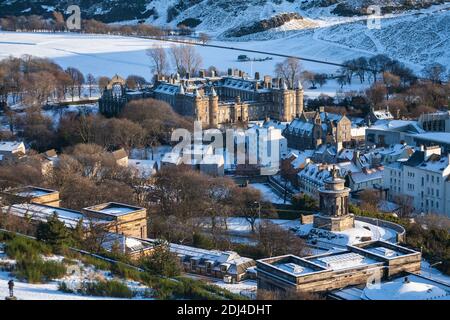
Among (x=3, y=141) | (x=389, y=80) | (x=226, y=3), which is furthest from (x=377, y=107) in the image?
(x=226, y=3)

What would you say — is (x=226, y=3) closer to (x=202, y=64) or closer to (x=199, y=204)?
(x=202, y=64)

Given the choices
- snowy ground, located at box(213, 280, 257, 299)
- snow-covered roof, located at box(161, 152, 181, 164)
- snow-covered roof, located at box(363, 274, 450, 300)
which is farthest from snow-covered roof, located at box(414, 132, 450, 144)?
snow-covered roof, located at box(363, 274, 450, 300)

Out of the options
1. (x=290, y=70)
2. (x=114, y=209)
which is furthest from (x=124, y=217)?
(x=290, y=70)

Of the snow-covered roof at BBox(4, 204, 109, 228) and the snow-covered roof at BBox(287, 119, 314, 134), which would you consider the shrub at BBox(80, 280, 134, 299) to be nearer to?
the snow-covered roof at BBox(4, 204, 109, 228)

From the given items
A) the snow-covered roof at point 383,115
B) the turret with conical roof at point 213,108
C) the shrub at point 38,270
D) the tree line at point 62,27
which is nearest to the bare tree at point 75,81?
the turret with conical roof at point 213,108

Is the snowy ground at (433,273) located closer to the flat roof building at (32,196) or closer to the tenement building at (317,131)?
the flat roof building at (32,196)

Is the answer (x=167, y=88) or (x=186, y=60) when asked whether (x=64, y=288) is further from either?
(x=186, y=60)
